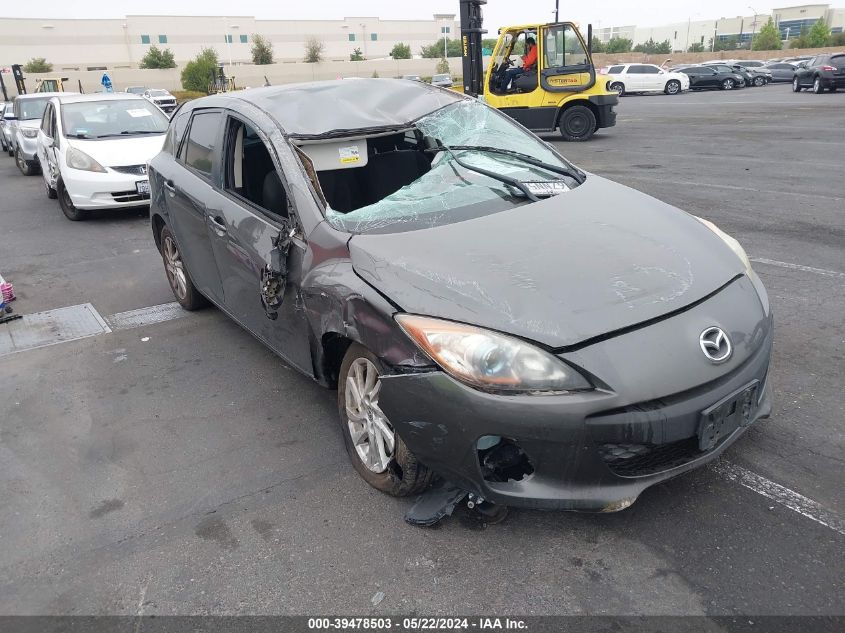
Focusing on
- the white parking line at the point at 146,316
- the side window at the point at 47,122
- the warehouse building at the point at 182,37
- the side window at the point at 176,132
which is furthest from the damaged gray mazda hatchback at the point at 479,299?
the warehouse building at the point at 182,37

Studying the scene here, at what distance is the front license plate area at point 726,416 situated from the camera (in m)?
2.45

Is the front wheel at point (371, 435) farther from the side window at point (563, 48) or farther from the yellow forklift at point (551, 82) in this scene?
the side window at point (563, 48)

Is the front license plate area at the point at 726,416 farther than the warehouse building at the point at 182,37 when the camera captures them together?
No

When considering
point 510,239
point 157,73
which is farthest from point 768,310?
point 157,73

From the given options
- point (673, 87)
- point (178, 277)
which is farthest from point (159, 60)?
point (178, 277)

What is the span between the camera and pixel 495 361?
2.40 m

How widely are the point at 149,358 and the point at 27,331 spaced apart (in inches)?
55.8

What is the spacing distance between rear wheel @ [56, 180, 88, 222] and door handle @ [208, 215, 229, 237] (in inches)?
249

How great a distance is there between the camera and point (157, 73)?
68.4 metres

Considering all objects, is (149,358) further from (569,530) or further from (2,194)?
(2,194)

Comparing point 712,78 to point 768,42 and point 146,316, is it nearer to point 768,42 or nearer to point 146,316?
point 146,316

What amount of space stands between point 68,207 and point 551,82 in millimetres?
10514

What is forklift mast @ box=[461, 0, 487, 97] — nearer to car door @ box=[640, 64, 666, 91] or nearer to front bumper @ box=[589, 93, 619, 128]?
front bumper @ box=[589, 93, 619, 128]

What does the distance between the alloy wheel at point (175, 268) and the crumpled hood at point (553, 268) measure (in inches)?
115
